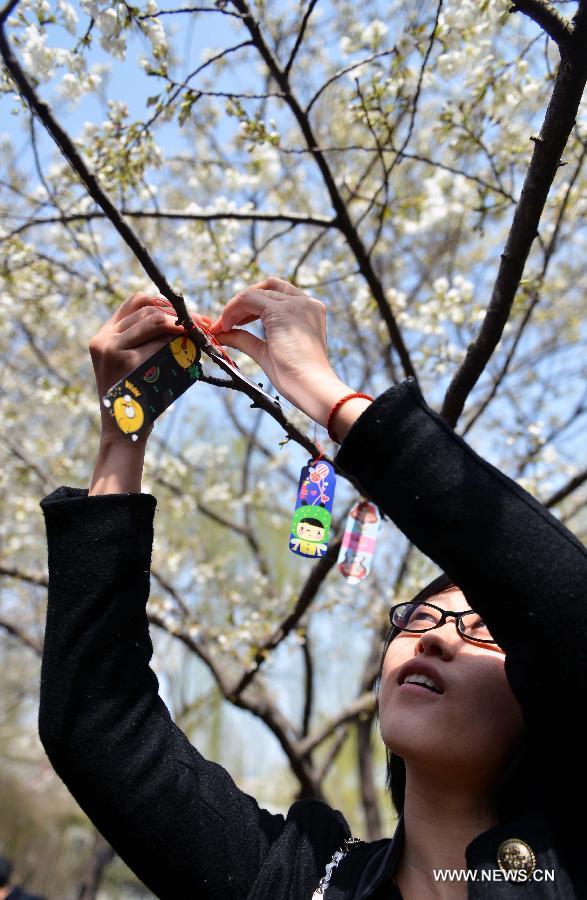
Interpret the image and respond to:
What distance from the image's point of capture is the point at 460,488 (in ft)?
2.94

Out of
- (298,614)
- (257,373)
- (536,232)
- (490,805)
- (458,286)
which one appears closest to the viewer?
(490,805)

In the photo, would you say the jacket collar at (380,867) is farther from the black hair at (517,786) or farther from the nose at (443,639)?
the nose at (443,639)

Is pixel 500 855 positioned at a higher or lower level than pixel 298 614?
lower

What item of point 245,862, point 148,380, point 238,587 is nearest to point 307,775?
point 238,587

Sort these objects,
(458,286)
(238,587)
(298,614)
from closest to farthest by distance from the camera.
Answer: (298,614)
(458,286)
(238,587)

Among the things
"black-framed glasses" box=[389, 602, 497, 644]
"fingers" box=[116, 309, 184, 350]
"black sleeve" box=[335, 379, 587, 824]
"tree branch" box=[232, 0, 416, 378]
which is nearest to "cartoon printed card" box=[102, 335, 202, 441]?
"fingers" box=[116, 309, 184, 350]

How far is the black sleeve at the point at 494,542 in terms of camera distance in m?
0.87

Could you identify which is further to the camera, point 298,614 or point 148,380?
point 298,614

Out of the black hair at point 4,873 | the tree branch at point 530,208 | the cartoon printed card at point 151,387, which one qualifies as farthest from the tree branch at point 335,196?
the black hair at point 4,873

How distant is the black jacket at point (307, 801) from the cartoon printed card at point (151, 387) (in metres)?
0.12

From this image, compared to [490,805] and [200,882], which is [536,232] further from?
[200,882]

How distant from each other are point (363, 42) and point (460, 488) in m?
2.74

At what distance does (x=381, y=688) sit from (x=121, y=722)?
1.37ft

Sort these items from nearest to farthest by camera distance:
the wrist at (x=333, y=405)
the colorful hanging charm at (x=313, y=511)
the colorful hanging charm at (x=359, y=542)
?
the wrist at (x=333, y=405)
the colorful hanging charm at (x=313, y=511)
the colorful hanging charm at (x=359, y=542)
